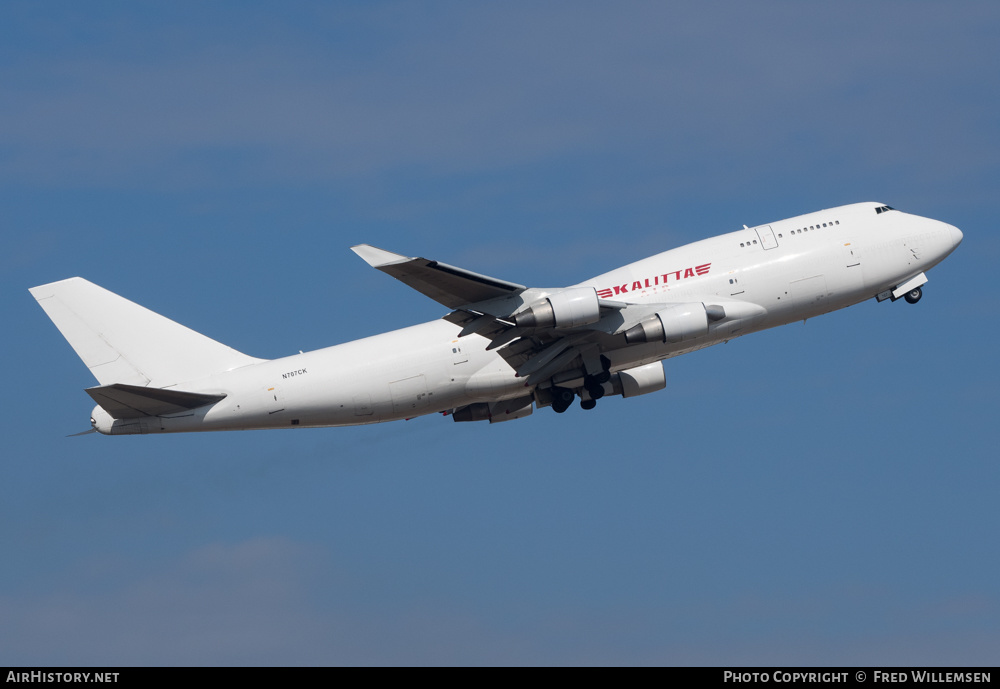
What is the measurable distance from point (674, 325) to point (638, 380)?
7.04 metres

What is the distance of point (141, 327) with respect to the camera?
151 feet

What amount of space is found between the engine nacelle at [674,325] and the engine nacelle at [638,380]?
584 cm

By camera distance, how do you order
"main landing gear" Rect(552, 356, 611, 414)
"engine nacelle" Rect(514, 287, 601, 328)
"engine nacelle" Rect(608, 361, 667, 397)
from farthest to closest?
"engine nacelle" Rect(608, 361, 667, 397) → "main landing gear" Rect(552, 356, 611, 414) → "engine nacelle" Rect(514, 287, 601, 328)

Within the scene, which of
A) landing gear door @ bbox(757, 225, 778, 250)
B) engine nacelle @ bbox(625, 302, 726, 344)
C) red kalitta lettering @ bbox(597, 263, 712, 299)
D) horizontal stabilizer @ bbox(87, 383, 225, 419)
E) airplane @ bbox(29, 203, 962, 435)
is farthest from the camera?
landing gear door @ bbox(757, 225, 778, 250)

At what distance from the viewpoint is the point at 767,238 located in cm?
4538

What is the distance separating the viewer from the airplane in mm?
42562

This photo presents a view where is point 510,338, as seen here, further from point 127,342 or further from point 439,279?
point 127,342

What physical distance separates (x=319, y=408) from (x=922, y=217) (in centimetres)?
2684

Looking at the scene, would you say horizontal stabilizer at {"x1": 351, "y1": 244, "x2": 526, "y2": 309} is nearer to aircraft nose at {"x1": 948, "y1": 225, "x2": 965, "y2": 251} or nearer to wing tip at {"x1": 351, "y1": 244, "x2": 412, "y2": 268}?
wing tip at {"x1": 351, "y1": 244, "x2": 412, "y2": 268}

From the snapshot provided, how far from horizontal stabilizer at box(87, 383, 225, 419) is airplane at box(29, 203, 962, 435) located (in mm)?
54

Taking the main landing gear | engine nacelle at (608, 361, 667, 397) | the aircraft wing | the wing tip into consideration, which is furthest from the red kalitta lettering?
the wing tip

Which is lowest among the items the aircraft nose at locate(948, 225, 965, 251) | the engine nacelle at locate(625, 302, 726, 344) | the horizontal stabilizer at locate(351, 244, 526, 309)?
the engine nacelle at locate(625, 302, 726, 344)
